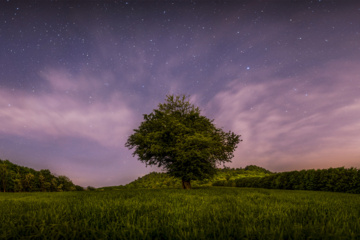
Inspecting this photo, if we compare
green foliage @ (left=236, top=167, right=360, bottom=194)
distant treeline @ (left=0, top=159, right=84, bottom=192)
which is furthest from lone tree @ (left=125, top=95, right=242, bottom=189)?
distant treeline @ (left=0, top=159, right=84, bottom=192)

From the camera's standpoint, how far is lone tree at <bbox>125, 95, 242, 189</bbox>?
17.8m

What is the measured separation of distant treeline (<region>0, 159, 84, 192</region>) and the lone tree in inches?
1895

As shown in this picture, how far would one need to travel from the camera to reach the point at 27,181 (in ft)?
161

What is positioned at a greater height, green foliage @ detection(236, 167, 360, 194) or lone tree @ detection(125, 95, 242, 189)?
lone tree @ detection(125, 95, 242, 189)

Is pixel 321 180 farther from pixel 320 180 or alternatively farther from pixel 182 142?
pixel 182 142

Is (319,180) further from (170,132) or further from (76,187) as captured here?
(76,187)

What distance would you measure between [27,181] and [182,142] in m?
55.1

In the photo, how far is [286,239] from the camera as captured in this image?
2.20 meters

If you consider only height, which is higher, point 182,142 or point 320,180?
point 182,142

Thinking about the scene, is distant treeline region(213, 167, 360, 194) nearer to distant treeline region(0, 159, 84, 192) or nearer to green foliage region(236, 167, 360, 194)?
green foliage region(236, 167, 360, 194)

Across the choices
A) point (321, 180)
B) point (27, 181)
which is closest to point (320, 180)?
point (321, 180)

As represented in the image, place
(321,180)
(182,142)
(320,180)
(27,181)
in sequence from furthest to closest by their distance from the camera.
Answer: (27,181) < (320,180) < (321,180) < (182,142)

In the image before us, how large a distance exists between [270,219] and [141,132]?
62.9 ft

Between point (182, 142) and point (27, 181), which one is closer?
point (182, 142)
